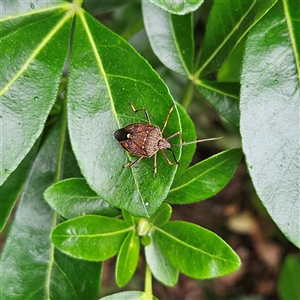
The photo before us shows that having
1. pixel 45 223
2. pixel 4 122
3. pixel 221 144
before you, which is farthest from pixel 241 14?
pixel 221 144

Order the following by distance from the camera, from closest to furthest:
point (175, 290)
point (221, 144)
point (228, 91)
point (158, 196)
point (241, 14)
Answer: point (158, 196) → point (241, 14) → point (228, 91) → point (221, 144) → point (175, 290)

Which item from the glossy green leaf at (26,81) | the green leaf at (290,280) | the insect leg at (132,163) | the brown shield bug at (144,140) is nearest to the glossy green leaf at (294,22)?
the brown shield bug at (144,140)

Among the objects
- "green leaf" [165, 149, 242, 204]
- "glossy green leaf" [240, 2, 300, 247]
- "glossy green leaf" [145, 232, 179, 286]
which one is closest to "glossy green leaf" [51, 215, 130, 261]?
"glossy green leaf" [145, 232, 179, 286]

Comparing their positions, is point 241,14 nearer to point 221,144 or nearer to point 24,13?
point 24,13

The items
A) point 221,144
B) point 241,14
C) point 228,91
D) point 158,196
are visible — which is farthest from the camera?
point 221,144

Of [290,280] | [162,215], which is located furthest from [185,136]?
[290,280]

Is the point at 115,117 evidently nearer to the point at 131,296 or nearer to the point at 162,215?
the point at 162,215

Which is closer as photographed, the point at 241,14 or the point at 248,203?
the point at 241,14
